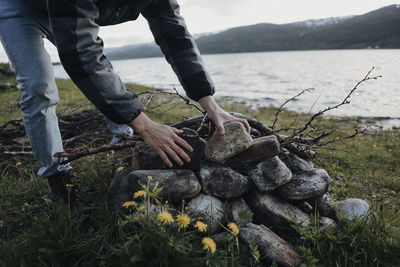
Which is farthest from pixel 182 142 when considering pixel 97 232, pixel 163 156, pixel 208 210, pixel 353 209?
pixel 353 209

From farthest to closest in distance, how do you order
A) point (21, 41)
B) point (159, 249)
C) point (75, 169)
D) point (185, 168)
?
point (75, 169) → point (185, 168) → point (21, 41) → point (159, 249)

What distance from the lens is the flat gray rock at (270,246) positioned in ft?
6.11

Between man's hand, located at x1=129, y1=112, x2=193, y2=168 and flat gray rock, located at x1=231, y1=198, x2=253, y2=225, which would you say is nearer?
man's hand, located at x1=129, y1=112, x2=193, y2=168

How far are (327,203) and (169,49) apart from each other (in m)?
2.35

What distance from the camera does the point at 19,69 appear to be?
221 cm

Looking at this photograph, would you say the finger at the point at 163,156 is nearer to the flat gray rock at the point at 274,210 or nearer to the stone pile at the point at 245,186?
the stone pile at the point at 245,186

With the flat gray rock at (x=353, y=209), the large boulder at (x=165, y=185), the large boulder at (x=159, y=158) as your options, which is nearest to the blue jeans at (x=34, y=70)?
the large boulder at (x=165, y=185)

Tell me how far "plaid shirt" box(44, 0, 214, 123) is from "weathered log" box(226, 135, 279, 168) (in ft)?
2.44

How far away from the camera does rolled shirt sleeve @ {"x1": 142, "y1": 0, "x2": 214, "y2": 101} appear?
2.44 metres

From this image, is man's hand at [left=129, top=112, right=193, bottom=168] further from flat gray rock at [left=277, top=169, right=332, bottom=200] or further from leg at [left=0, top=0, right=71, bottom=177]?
flat gray rock at [left=277, top=169, right=332, bottom=200]

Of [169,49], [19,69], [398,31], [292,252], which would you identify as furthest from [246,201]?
[398,31]

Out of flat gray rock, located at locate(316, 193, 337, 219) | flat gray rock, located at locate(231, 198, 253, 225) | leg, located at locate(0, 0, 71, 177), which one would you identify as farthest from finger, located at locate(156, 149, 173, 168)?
flat gray rock, located at locate(316, 193, 337, 219)

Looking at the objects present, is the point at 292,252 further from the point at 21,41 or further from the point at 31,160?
the point at 31,160

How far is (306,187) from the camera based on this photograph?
2453mm
